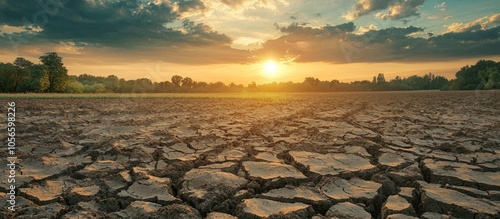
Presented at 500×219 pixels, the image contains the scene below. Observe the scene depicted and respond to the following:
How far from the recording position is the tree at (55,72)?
33.0 meters

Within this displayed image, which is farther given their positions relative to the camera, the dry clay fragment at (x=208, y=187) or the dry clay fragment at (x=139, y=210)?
the dry clay fragment at (x=208, y=187)

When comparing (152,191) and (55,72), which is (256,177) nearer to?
(152,191)

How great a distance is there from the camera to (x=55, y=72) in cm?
3312

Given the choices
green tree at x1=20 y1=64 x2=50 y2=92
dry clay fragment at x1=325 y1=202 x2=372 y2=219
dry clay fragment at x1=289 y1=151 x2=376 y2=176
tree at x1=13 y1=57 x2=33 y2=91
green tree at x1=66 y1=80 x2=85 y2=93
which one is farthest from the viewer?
green tree at x1=66 y1=80 x2=85 y2=93

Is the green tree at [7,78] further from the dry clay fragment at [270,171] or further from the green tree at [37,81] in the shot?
the dry clay fragment at [270,171]

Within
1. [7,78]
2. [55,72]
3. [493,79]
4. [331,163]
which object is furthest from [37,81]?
[493,79]

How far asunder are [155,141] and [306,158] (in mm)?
2087

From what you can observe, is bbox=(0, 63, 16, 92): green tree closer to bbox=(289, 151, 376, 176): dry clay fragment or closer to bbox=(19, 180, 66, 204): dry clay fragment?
bbox=(19, 180, 66, 204): dry clay fragment

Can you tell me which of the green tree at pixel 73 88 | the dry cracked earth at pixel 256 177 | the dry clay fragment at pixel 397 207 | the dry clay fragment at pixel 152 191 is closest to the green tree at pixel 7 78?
the green tree at pixel 73 88

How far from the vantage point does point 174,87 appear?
119 ft

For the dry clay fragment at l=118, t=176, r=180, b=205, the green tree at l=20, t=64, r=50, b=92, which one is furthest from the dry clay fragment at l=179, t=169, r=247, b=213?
the green tree at l=20, t=64, r=50, b=92

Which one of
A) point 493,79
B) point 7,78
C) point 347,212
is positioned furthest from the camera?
point 493,79

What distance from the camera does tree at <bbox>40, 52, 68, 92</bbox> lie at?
1298 inches

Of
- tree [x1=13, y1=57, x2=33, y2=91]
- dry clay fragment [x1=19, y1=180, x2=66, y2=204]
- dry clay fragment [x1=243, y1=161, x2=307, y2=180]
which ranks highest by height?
tree [x1=13, y1=57, x2=33, y2=91]
